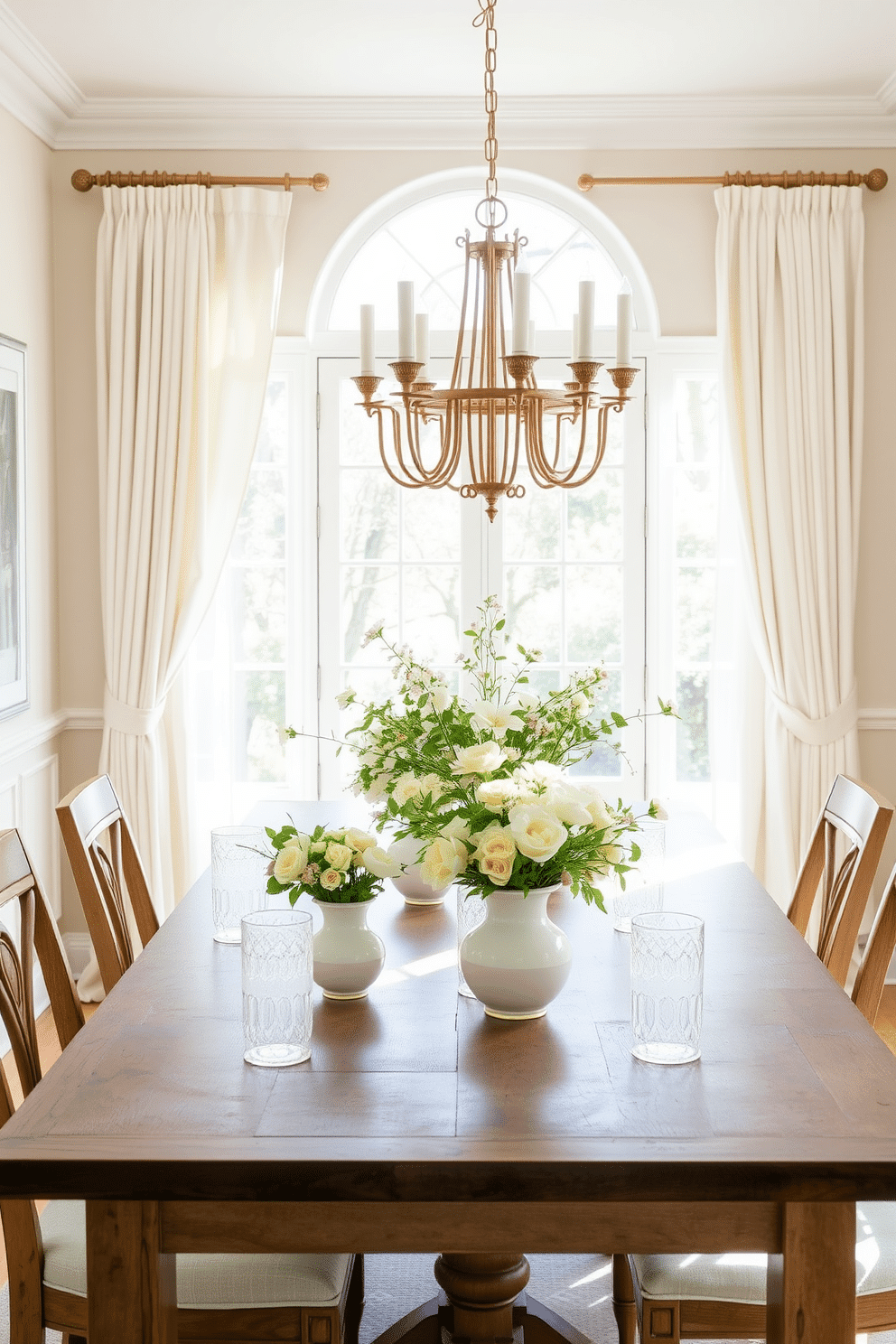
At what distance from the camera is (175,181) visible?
158 inches

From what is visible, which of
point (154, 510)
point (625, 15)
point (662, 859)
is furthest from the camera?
point (154, 510)

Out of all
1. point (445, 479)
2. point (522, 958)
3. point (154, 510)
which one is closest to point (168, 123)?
point (154, 510)

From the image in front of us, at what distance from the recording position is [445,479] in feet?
7.64

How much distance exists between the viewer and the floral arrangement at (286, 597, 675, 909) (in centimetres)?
165

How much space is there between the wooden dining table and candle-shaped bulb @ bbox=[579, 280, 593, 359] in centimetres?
112

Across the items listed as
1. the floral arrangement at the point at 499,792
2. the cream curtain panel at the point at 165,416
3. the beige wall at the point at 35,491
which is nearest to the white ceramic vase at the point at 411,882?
the floral arrangement at the point at 499,792

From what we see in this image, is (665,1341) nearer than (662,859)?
Yes

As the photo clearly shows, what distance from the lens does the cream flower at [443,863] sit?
1.66 m

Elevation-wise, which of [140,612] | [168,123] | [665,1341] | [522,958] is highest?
[168,123]

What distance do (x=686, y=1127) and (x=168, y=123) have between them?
12.2 ft

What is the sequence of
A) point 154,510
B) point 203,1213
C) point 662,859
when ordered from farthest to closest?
point 154,510, point 662,859, point 203,1213

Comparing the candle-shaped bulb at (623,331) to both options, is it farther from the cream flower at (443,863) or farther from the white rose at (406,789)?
the cream flower at (443,863)

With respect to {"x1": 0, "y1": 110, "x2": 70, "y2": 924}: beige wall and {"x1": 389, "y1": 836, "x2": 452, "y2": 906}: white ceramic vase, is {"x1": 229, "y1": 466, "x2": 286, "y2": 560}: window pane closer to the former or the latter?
{"x1": 0, "y1": 110, "x2": 70, "y2": 924}: beige wall

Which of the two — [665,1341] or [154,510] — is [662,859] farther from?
[154,510]
